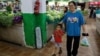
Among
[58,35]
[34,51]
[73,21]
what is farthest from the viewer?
[34,51]

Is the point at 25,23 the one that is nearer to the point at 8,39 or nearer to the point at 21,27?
the point at 21,27

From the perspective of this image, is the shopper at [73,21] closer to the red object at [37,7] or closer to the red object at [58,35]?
the red object at [58,35]

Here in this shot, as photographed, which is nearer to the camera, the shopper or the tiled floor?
the shopper

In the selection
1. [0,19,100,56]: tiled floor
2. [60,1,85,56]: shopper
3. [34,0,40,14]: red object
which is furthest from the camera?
[34,0,40,14]: red object

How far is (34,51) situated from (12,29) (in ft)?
4.35

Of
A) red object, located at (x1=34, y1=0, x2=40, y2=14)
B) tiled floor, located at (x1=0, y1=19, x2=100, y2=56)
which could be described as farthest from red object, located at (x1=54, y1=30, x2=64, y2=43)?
red object, located at (x1=34, y1=0, x2=40, y2=14)

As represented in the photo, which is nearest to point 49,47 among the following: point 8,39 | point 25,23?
point 25,23

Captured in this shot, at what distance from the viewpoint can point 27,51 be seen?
5797mm

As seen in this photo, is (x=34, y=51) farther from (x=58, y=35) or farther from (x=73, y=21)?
(x=73, y=21)

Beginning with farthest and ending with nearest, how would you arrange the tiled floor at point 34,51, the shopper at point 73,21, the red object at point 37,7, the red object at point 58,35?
the red object at point 37,7
the tiled floor at point 34,51
the red object at point 58,35
the shopper at point 73,21

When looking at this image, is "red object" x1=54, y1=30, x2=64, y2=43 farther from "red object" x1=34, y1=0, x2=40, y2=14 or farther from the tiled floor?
"red object" x1=34, y1=0, x2=40, y2=14

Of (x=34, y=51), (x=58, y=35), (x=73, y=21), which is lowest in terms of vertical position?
(x=34, y=51)

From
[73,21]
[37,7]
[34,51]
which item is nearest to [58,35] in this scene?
[73,21]

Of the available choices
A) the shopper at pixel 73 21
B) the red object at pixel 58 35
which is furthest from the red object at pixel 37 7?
the shopper at pixel 73 21
